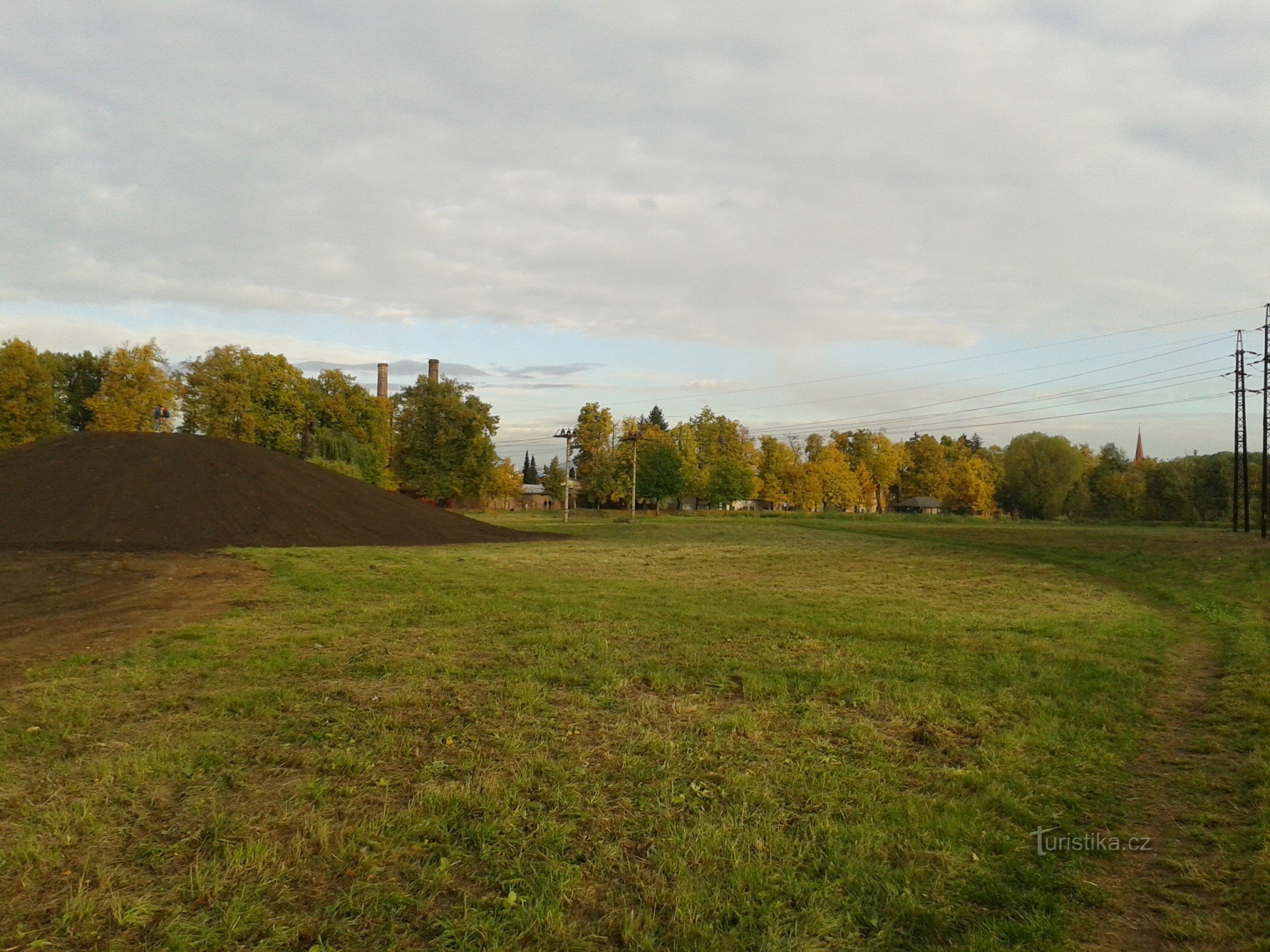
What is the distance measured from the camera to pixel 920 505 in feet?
356

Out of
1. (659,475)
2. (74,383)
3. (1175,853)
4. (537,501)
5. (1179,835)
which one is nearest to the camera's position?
(1175,853)

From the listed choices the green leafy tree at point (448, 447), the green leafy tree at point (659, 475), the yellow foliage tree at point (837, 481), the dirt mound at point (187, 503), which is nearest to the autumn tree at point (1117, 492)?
the yellow foliage tree at point (837, 481)

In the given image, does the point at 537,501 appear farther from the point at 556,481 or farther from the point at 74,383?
the point at 74,383

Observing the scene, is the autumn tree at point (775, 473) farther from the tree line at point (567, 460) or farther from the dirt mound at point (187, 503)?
the dirt mound at point (187, 503)

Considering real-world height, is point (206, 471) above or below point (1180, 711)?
above

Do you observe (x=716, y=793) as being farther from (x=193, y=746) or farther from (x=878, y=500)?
(x=878, y=500)

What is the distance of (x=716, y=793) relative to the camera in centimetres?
500

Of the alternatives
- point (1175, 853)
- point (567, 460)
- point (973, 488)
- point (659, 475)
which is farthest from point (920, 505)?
point (1175, 853)

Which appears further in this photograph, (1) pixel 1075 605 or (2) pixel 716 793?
(1) pixel 1075 605

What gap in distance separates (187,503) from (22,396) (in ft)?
120

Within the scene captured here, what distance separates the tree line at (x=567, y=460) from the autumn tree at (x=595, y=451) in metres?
0.16

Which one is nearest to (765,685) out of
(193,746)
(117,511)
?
(193,746)

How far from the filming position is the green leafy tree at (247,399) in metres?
56.2

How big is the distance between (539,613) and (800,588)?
7.03 m
